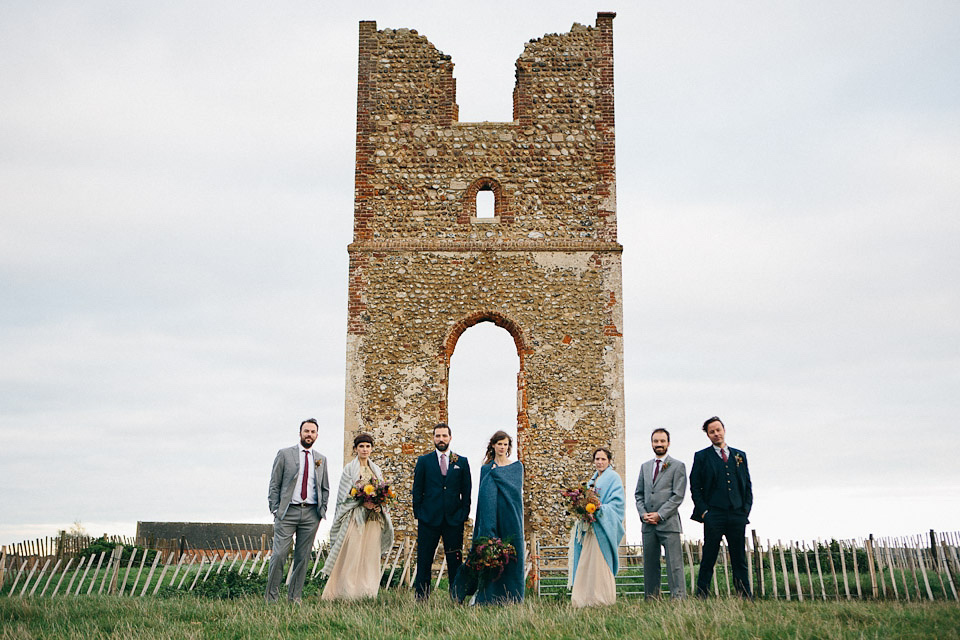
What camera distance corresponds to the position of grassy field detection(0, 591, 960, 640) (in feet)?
22.2

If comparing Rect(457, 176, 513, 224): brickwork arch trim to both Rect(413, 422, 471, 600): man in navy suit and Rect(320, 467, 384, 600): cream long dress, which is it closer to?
Rect(413, 422, 471, 600): man in navy suit

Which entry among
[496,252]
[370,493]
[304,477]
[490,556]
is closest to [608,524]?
[490,556]

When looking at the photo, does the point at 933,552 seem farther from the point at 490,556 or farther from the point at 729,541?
the point at 490,556

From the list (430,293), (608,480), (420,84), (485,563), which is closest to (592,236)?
(430,293)

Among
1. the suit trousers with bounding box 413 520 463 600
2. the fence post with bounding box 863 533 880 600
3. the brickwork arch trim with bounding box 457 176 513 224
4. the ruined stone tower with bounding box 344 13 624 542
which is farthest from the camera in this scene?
the brickwork arch trim with bounding box 457 176 513 224

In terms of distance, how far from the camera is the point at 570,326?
15.5m

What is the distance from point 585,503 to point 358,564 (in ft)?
8.26

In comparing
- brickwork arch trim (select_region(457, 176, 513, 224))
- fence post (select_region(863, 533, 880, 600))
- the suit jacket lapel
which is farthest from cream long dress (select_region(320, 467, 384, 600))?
brickwork arch trim (select_region(457, 176, 513, 224))

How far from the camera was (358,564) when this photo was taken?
367 inches

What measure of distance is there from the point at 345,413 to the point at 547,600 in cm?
648

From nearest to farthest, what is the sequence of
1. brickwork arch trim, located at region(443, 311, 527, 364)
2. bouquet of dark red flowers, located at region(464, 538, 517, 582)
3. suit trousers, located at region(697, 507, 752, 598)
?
bouquet of dark red flowers, located at region(464, 538, 517, 582) → suit trousers, located at region(697, 507, 752, 598) → brickwork arch trim, located at region(443, 311, 527, 364)

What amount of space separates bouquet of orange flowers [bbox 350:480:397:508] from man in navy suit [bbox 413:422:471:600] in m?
0.35

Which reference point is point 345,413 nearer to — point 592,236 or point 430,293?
point 430,293

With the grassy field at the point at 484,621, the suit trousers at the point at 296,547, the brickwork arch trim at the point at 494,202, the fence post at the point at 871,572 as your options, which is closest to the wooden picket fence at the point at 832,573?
the fence post at the point at 871,572
